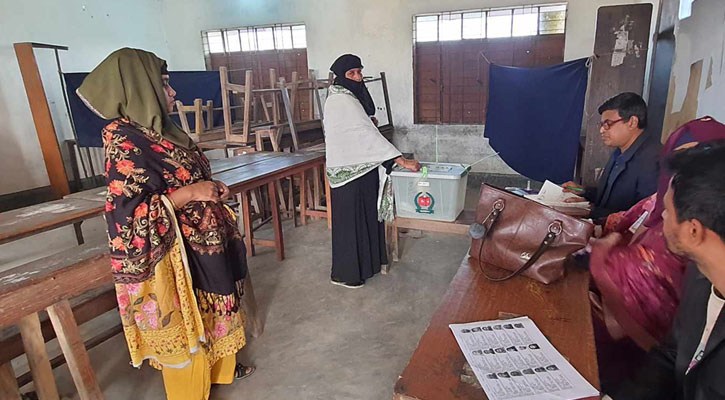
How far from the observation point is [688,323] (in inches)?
35.7

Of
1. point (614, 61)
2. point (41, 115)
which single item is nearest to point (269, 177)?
point (614, 61)

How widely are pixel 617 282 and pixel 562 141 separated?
8.16ft

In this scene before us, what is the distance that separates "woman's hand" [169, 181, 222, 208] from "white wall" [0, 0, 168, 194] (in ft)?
15.2

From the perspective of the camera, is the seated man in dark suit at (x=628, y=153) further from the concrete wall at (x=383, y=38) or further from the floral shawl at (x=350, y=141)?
the concrete wall at (x=383, y=38)

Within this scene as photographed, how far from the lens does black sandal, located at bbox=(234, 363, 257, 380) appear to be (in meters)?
1.88

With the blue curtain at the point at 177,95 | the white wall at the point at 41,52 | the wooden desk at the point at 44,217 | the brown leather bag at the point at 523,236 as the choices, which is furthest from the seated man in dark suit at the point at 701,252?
the white wall at the point at 41,52

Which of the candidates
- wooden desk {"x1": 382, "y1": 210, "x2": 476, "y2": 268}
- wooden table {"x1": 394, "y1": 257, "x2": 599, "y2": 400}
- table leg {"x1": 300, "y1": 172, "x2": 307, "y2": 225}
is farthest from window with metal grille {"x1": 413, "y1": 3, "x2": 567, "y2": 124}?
wooden table {"x1": 394, "y1": 257, "x2": 599, "y2": 400}

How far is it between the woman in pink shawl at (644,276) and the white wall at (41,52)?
5808 mm

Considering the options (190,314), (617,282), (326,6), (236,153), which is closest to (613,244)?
(617,282)

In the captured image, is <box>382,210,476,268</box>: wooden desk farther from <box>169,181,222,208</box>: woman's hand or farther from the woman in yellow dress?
<box>169,181,222,208</box>: woman's hand

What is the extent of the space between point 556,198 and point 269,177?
67.0 inches

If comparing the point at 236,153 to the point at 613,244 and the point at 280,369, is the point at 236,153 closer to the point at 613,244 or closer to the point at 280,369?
the point at 280,369

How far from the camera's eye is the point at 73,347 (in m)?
1.46

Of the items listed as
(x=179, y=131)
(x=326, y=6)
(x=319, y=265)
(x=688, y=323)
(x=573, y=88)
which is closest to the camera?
(x=688, y=323)
